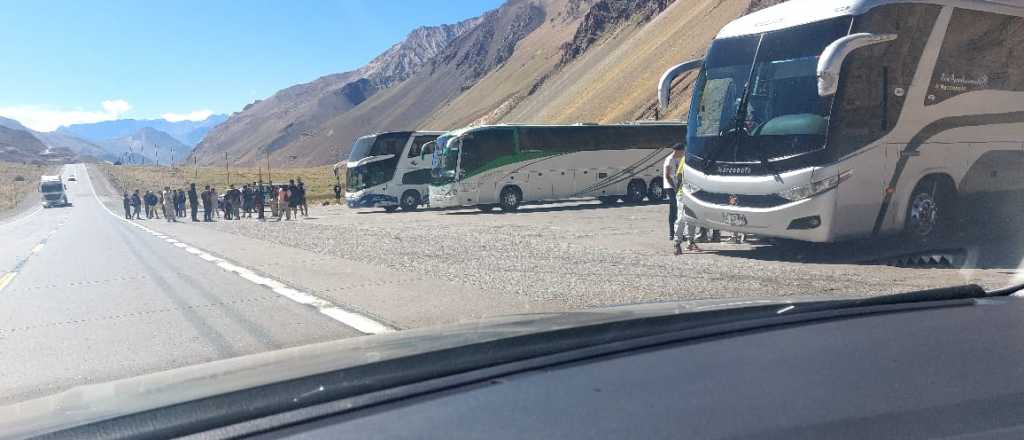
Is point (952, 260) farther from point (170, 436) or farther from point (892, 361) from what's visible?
point (170, 436)

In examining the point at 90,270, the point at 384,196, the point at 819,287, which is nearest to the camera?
the point at 819,287

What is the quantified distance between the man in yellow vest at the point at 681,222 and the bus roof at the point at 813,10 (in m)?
2.40

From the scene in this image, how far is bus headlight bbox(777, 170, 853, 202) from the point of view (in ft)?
34.8

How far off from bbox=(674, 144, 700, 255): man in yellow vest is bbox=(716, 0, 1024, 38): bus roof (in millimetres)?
2398

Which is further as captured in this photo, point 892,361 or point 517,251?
point 517,251

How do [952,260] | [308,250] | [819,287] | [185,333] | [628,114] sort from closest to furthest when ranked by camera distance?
[185,333] → [819,287] → [952,260] → [308,250] → [628,114]

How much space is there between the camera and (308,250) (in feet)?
55.3

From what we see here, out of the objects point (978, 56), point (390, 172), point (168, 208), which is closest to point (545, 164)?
point (390, 172)

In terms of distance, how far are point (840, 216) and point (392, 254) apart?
8.18 m

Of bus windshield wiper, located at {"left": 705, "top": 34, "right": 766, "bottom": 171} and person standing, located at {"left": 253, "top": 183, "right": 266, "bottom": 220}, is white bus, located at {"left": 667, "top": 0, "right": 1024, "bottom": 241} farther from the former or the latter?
person standing, located at {"left": 253, "top": 183, "right": 266, "bottom": 220}

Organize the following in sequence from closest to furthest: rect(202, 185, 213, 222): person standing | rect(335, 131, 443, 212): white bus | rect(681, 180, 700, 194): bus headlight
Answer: rect(681, 180, 700, 194): bus headlight → rect(335, 131, 443, 212): white bus → rect(202, 185, 213, 222): person standing

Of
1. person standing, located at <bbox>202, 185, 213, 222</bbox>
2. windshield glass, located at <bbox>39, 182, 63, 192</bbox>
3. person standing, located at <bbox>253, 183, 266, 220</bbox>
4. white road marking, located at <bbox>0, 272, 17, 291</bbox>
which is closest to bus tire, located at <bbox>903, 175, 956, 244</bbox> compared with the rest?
white road marking, located at <bbox>0, 272, 17, 291</bbox>

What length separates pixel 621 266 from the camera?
464 inches

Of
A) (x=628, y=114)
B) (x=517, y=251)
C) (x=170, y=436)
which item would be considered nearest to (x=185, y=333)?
(x=170, y=436)
